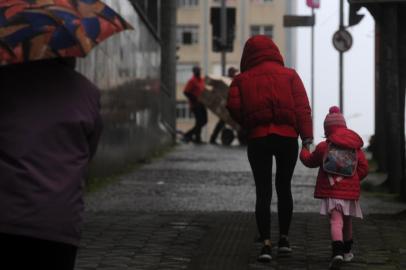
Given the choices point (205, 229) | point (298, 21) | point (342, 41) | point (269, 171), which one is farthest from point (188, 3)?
point (269, 171)

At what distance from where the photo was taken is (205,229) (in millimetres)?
9391

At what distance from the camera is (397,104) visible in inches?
522

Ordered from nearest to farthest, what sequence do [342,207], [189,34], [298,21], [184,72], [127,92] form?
1. [342,207]
2. [127,92]
3. [298,21]
4. [189,34]
5. [184,72]

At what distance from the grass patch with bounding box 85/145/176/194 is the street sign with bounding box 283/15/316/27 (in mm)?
8837

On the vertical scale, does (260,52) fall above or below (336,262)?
above

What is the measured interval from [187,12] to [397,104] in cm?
8923

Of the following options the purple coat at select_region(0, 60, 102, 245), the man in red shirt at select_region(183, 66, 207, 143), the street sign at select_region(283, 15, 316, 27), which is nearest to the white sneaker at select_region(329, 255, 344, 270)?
the purple coat at select_region(0, 60, 102, 245)

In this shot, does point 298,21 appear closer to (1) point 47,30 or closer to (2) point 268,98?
(2) point 268,98

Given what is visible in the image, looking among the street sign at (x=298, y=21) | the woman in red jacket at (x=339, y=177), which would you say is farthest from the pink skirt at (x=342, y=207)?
the street sign at (x=298, y=21)

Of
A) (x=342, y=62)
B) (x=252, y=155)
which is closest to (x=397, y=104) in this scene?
(x=252, y=155)

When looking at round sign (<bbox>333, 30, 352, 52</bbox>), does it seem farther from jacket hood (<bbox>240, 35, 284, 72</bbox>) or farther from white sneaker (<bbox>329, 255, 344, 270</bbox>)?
white sneaker (<bbox>329, 255, 344, 270</bbox>)

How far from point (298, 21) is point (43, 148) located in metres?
28.7

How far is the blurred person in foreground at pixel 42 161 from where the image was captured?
12.9 feet

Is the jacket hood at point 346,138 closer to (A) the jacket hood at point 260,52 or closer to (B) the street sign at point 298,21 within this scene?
(A) the jacket hood at point 260,52
